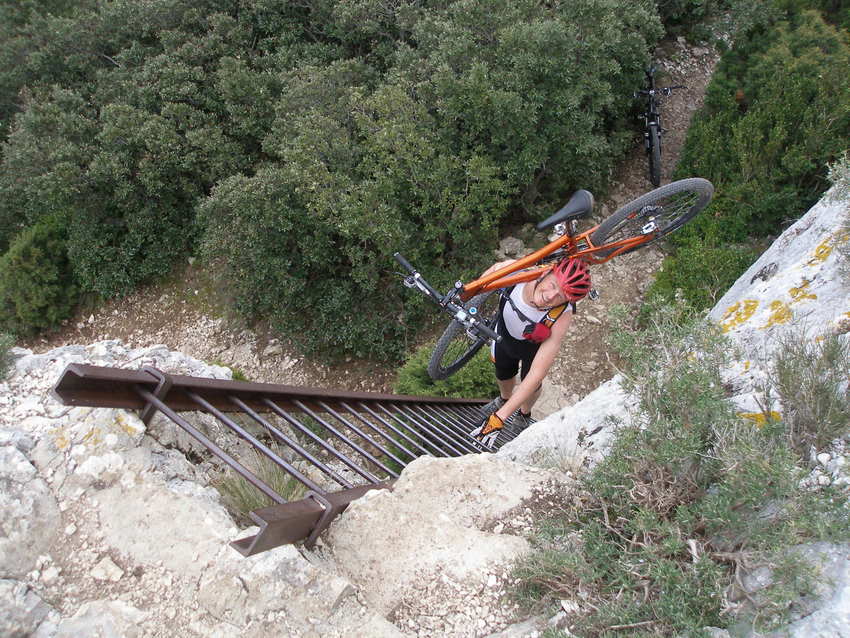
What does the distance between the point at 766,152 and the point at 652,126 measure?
2190 mm

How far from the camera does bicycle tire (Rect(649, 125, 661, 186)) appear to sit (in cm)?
976

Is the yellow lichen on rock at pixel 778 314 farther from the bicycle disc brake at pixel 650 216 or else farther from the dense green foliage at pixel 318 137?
the dense green foliage at pixel 318 137

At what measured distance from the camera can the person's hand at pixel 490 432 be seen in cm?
432

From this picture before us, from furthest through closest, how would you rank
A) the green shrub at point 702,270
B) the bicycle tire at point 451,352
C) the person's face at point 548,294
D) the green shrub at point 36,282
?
the green shrub at point 36,282
the green shrub at point 702,270
the bicycle tire at point 451,352
the person's face at point 548,294

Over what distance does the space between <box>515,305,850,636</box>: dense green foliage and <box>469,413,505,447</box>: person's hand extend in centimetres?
176

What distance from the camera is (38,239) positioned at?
1277 centimetres

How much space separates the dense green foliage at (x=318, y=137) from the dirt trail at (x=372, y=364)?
54 cm

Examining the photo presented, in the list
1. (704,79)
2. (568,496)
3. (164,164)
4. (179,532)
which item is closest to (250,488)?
(179,532)

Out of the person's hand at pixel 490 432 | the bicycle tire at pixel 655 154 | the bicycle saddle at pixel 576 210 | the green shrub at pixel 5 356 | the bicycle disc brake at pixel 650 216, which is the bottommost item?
the bicycle tire at pixel 655 154

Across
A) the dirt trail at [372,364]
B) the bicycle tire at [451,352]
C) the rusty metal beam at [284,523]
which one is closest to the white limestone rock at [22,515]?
the rusty metal beam at [284,523]

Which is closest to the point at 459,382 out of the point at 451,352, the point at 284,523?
the point at 451,352

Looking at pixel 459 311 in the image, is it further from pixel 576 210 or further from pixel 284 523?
pixel 284 523

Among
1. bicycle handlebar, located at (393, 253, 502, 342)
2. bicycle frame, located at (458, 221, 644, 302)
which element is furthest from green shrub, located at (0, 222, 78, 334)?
bicycle frame, located at (458, 221, 644, 302)

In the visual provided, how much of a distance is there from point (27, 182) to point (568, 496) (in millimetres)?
13035
